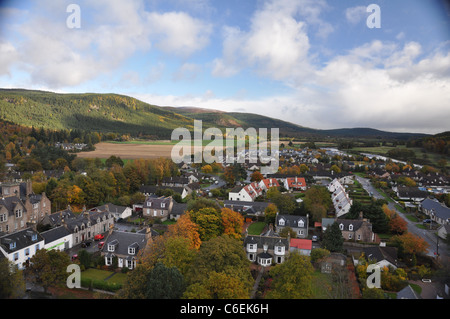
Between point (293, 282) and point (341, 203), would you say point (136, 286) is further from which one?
point (341, 203)

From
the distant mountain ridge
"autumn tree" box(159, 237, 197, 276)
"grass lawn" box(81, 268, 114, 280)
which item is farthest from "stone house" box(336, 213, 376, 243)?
the distant mountain ridge

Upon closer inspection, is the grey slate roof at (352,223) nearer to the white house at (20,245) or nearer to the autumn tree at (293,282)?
the autumn tree at (293,282)

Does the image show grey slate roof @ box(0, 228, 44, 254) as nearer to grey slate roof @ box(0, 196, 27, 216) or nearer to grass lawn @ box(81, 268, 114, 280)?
grass lawn @ box(81, 268, 114, 280)

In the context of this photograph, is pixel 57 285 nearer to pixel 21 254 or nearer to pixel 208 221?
pixel 21 254

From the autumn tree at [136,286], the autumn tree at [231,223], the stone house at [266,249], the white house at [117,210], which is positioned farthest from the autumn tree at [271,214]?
the autumn tree at [136,286]

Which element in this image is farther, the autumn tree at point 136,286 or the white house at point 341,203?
the white house at point 341,203

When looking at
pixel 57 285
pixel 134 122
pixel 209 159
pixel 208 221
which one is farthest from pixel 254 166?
pixel 134 122

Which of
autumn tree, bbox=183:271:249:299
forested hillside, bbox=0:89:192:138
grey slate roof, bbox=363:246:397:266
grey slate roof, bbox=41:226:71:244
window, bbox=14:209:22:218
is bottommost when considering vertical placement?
grey slate roof, bbox=363:246:397:266
